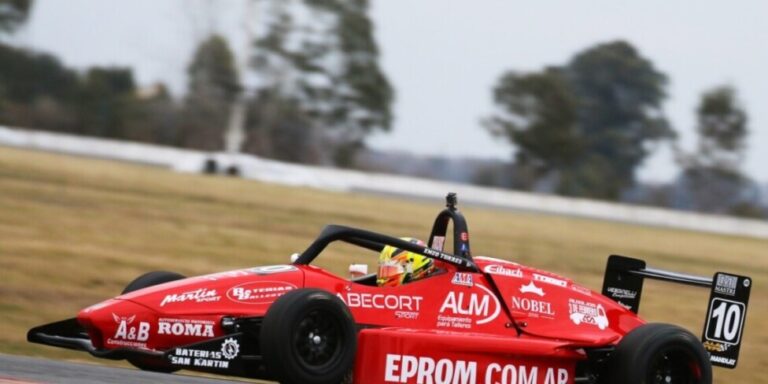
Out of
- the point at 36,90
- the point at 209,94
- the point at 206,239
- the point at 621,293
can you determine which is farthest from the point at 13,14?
the point at 621,293

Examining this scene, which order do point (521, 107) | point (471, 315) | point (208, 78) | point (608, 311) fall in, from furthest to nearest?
1. point (521, 107)
2. point (208, 78)
3. point (608, 311)
4. point (471, 315)

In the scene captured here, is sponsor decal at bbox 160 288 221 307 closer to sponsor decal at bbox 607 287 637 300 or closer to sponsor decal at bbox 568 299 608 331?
sponsor decal at bbox 568 299 608 331

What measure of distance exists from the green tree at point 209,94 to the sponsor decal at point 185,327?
4400cm

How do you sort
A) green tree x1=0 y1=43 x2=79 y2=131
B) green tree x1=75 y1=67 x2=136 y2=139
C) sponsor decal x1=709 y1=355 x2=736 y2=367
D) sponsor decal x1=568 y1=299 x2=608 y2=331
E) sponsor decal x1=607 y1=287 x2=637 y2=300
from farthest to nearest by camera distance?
green tree x1=75 y1=67 x2=136 y2=139
green tree x1=0 y1=43 x2=79 y2=131
sponsor decal x1=607 y1=287 x2=637 y2=300
sponsor decal x1=709 y1=355 x2=736 y2=367
sponsor decal x1=568 y1=299 x2=608 y2=331

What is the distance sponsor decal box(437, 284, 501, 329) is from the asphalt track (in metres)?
1.52

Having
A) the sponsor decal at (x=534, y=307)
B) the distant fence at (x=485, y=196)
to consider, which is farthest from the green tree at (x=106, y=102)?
the sponsor decal at (x=534, y=307)

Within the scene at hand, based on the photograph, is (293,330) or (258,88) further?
(258,88)

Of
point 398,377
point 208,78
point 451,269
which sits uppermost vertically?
point 208,78

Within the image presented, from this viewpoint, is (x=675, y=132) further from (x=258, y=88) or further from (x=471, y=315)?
(x=471, y=315)

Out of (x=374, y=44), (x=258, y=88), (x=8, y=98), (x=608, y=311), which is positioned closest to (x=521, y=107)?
(x=374, y=44)

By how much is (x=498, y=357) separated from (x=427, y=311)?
0.51 meters

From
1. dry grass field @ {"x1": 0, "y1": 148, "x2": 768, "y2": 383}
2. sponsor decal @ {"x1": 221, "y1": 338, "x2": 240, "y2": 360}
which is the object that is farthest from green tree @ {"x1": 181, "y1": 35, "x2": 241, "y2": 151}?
sponsor decal @ {"x1": 221, "y1": 338, "x2": 240, "y2": 360}

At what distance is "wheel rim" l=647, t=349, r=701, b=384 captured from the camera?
820cm

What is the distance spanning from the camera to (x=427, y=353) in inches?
300
